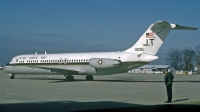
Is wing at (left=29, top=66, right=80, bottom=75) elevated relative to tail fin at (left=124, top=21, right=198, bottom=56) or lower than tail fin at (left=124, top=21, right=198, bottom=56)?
lower

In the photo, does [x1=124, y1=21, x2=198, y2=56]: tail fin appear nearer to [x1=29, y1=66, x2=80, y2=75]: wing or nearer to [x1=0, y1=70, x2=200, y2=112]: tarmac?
[x1=0, y1=70, x2=200, y2=112]: tarmac

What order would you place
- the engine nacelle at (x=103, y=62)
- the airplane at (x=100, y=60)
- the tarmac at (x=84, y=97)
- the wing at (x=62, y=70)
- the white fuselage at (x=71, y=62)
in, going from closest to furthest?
1. the tarmac at (x=84, y=97)
2. the airplane at (x=100, y=60)
3. the white fuselage at (x=71, y=62)
4. the engine nacelle at (x=103, y=62)
5. the wing at (x=62, y=70)

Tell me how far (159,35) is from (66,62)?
10787 mm

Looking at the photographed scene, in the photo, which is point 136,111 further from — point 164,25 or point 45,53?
point 45,53

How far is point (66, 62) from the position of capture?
117ft

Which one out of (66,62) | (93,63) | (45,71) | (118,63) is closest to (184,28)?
(118,63)

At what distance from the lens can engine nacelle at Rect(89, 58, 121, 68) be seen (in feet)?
103

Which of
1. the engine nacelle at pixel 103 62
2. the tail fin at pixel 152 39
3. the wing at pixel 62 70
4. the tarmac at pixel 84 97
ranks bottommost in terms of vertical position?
the tarmac at pixel 84 97

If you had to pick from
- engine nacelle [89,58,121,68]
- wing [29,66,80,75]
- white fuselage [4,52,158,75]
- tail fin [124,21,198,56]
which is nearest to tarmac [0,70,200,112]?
tail fin [124,21,198,56]

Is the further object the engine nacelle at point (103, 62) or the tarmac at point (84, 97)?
the engine nacelle at point (103, 62)

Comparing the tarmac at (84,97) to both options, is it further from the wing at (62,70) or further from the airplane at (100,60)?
the wing at (62,70)

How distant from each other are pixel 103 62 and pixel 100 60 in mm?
426

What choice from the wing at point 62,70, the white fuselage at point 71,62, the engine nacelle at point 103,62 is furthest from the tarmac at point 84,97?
the wing at point 62,70

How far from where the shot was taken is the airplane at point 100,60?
1195 inches
